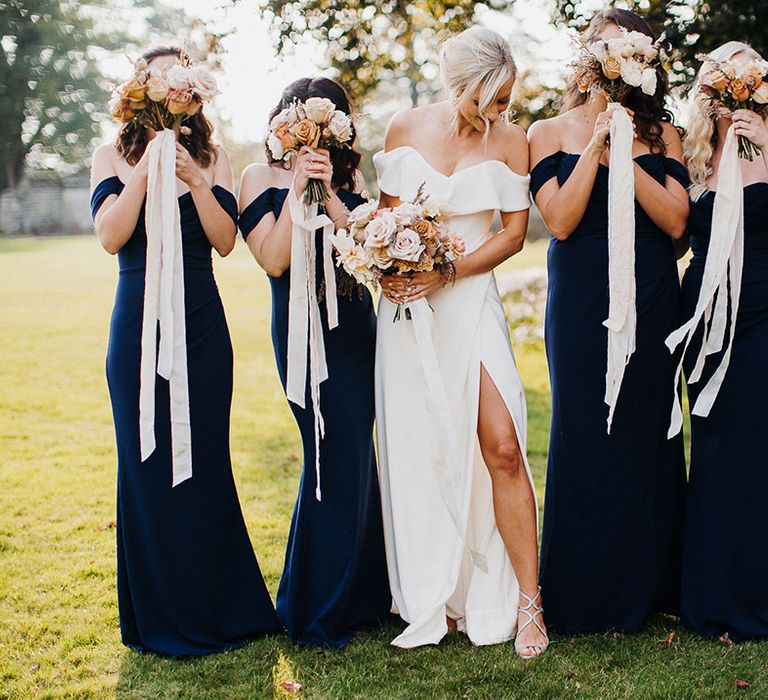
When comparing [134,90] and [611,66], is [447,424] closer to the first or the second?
[611,66]

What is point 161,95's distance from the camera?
392 cm

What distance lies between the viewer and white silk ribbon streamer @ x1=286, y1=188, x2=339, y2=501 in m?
4.27

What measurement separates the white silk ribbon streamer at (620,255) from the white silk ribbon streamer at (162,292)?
1.95 m

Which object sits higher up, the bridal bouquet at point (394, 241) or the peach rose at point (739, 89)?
the peach rose at point (739, 89)

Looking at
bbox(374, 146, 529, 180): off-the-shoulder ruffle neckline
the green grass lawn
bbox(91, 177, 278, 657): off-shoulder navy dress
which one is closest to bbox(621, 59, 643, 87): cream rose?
bbox(374, 146, 529, 180): off-the-shoulder ruffle neckline

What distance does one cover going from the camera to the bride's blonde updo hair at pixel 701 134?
4426mm

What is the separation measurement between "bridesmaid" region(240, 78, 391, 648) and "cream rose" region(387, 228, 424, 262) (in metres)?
0.52

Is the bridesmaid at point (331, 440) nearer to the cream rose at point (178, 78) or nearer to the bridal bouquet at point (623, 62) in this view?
the cream rose at point (178, 78)

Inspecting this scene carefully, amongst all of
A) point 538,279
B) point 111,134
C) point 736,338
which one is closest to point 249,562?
point 111,134

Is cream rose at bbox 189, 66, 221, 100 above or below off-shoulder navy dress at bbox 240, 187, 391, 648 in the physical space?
above

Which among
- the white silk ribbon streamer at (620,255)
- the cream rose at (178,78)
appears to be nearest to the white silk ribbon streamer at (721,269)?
the white silk ribbon streamer at (620,255)

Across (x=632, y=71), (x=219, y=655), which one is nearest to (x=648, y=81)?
(x=632, y=71)

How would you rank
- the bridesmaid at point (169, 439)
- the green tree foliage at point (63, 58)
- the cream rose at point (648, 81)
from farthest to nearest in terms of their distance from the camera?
1. the green tree foliage at point (63, 58)
2. the bridesmaid at point (169, 439)
3. the cream rose at point (648, 81)

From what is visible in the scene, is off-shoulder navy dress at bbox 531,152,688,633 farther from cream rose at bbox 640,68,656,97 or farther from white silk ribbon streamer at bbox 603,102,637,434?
cream rose at bbox 640,68,656,97
